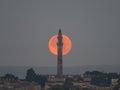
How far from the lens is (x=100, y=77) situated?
369ft

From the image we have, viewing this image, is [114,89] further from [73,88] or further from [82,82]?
[82,82]

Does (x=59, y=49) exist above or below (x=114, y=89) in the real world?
above

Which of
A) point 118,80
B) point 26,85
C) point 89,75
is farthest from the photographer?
point 89,75

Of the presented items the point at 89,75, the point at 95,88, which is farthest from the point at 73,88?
the point at 89,75

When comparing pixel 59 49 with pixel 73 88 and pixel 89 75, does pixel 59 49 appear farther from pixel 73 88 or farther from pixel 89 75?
pixel 73 88

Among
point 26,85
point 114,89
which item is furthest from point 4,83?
point 114,89

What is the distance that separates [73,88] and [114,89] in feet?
20.1

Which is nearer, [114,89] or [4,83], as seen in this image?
[114,89]

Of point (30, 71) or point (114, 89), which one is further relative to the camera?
point (30, 71)

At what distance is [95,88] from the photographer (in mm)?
97312

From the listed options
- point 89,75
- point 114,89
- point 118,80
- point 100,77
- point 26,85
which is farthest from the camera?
point 89,75

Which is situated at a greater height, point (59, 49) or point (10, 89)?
point (59, 49)

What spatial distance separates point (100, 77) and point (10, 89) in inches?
983

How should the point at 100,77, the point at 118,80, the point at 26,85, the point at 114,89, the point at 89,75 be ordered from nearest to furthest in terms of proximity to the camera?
the point at 114,89 < the point at 26,85 < the point at 118,80 < the point at 100,77 < the point at 89,75
